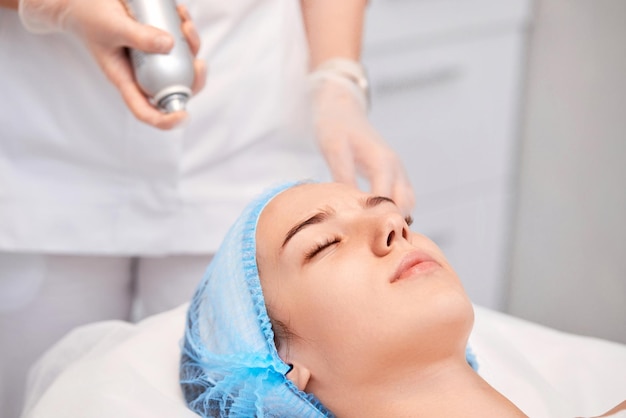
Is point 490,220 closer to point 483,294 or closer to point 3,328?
point 483,294

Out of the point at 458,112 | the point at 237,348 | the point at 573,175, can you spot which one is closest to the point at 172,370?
→ the point at 237,348

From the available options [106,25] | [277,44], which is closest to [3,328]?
[106,25]

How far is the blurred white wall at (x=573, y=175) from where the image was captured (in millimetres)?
1810

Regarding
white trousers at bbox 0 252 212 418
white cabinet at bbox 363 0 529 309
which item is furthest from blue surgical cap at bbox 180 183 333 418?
white cabinet at bbox 363 0 529 309

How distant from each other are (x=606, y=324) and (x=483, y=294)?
539 millimetres

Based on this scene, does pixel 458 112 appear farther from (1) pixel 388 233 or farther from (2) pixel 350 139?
(1) pixel 388 233

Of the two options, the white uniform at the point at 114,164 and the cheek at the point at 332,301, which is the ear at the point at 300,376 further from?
the white uniform at the point at 114,164

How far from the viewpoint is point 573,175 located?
197 cm

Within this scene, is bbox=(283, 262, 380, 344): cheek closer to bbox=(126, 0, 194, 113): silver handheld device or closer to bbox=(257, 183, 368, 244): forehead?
bbox=(257, 183, 368, 244): forehead

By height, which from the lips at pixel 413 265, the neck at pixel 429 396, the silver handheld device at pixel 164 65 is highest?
the silver handheld device at pixel 164 65

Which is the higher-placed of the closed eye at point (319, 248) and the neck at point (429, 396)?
the closed eye at point (319, 248)

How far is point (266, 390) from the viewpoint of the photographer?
1.05 m

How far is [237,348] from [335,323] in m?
0.15

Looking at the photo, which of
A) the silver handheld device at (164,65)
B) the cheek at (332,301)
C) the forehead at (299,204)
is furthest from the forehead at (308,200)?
the silver handheld device at (164,65)
